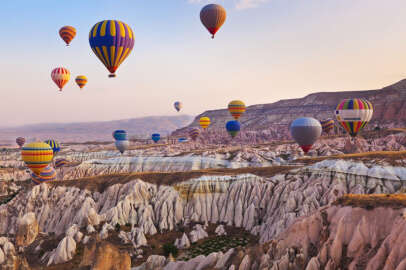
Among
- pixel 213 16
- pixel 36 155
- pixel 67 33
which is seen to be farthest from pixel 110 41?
pixel 67 33

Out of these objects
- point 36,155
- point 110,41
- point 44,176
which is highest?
point 110,41

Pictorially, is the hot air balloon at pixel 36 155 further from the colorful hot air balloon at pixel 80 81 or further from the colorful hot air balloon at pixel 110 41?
the colorful hot air balloon at pixel 80 81

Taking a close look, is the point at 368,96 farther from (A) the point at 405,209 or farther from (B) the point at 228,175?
(A) the point at 405,209

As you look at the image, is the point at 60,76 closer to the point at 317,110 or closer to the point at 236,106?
the point at 236,106

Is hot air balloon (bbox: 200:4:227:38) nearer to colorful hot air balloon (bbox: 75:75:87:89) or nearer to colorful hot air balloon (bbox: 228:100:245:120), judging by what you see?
colorful hot air balloon (bbox: 228:100:245:120)

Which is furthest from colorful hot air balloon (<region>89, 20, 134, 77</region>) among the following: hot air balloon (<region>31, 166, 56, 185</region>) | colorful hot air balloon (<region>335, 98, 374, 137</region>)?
colorful hot air balloon (<region>335, 98, 374, 137</region>)

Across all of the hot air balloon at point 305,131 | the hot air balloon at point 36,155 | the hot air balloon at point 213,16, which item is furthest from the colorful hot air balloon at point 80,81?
the hot air balloon at point 305,131
